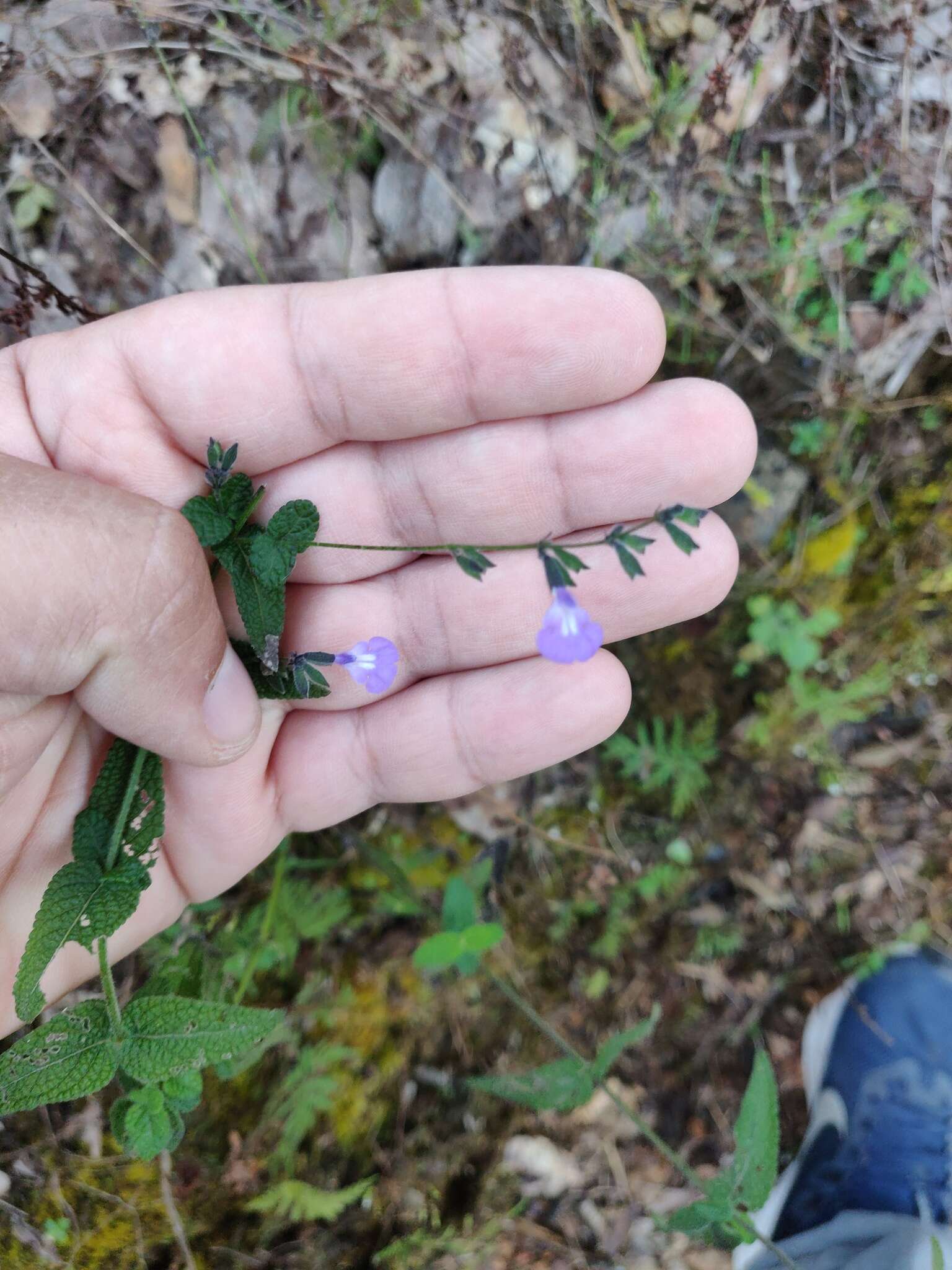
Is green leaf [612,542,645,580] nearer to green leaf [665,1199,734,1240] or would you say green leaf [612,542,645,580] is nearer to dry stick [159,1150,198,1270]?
green leaf [665,1199,734,1240]

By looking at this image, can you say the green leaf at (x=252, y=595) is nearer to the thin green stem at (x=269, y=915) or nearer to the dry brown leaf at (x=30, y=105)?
the thin green stem at (x=269, y=915)

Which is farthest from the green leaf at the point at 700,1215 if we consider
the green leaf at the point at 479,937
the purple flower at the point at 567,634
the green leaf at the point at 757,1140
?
the purple flower at the point at 567,634

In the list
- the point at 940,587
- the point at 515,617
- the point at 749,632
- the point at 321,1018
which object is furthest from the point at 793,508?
the point at 321,1018

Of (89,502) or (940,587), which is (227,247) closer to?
(89,502)

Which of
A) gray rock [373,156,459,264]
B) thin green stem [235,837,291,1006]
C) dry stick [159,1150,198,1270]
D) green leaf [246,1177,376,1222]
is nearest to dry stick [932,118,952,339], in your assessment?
gray rock [373,156,459,264]

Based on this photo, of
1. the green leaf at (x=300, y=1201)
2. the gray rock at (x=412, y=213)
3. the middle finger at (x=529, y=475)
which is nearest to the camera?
the middle finger at (x=529, y=475)

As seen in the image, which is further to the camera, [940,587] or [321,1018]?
[940,587]

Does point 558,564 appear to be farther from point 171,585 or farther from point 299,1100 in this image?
point 299,1100
